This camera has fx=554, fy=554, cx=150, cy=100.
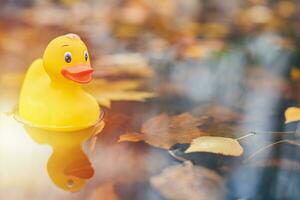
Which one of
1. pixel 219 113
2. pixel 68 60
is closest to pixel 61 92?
pixel 68 60

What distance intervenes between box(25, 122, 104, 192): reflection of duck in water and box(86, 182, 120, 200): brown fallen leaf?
0.02 metres

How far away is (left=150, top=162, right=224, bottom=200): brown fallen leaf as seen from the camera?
Answer: 2.32ft

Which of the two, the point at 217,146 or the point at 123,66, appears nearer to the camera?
the point at 217,146

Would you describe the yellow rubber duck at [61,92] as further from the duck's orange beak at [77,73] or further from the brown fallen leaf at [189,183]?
the brown fallen leaf at [189,183]

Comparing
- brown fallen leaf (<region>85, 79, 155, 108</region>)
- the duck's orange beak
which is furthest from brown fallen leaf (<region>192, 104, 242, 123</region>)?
the duck's orange beak

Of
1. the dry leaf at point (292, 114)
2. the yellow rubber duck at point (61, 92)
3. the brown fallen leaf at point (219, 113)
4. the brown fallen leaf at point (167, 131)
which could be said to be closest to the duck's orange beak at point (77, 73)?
the yellow rubber duck at point (61, 92)

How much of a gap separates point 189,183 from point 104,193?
4.5 inches

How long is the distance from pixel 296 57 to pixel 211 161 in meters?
0.59

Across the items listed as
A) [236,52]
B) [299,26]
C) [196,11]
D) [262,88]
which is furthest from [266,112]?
[196,11]

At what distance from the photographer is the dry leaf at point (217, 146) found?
2.71 ft

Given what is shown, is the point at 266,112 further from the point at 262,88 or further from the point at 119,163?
the point at 119,163

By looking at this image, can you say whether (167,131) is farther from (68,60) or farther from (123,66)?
(123,66)

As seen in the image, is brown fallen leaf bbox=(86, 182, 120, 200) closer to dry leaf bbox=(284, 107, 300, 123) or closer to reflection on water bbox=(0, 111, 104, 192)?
reflection on water bbox=(0, 111, 104, 192)

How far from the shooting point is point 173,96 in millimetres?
1041
